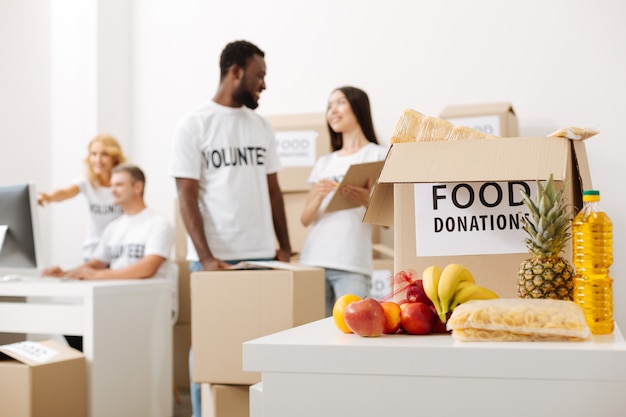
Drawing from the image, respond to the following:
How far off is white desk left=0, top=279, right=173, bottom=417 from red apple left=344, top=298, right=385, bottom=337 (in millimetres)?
1919

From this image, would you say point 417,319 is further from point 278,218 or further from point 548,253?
point 278,218

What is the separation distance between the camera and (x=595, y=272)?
1.11m

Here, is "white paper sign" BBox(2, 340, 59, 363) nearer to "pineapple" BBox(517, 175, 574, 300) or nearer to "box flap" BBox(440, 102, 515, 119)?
"pineapple" BBox(517, 175, 574, 300)

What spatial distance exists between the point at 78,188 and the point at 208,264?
5.38ft

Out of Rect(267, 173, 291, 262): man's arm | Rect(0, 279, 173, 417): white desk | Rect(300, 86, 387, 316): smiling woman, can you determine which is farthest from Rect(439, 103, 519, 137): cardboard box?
Rect(0, 279, 173, 417): white desk

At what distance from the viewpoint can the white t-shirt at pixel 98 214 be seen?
12.9ft

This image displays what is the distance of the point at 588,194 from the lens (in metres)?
1.13

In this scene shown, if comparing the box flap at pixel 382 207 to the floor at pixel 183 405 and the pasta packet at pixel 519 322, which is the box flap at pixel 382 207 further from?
the floor at pixel 183 405

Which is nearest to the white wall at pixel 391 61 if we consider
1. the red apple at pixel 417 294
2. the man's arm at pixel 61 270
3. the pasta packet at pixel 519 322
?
the man's arm at pixel 61 270

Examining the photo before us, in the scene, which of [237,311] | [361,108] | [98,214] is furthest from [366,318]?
[98,214]

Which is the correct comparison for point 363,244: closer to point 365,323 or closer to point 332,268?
point 332,268

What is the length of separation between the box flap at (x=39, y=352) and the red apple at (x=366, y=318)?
178 cm

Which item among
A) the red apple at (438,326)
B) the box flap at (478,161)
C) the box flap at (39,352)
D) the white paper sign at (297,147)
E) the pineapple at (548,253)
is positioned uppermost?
the white paper sign at (297,147)

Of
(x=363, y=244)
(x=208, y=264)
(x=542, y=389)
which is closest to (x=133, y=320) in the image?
(x=208, y=264)
